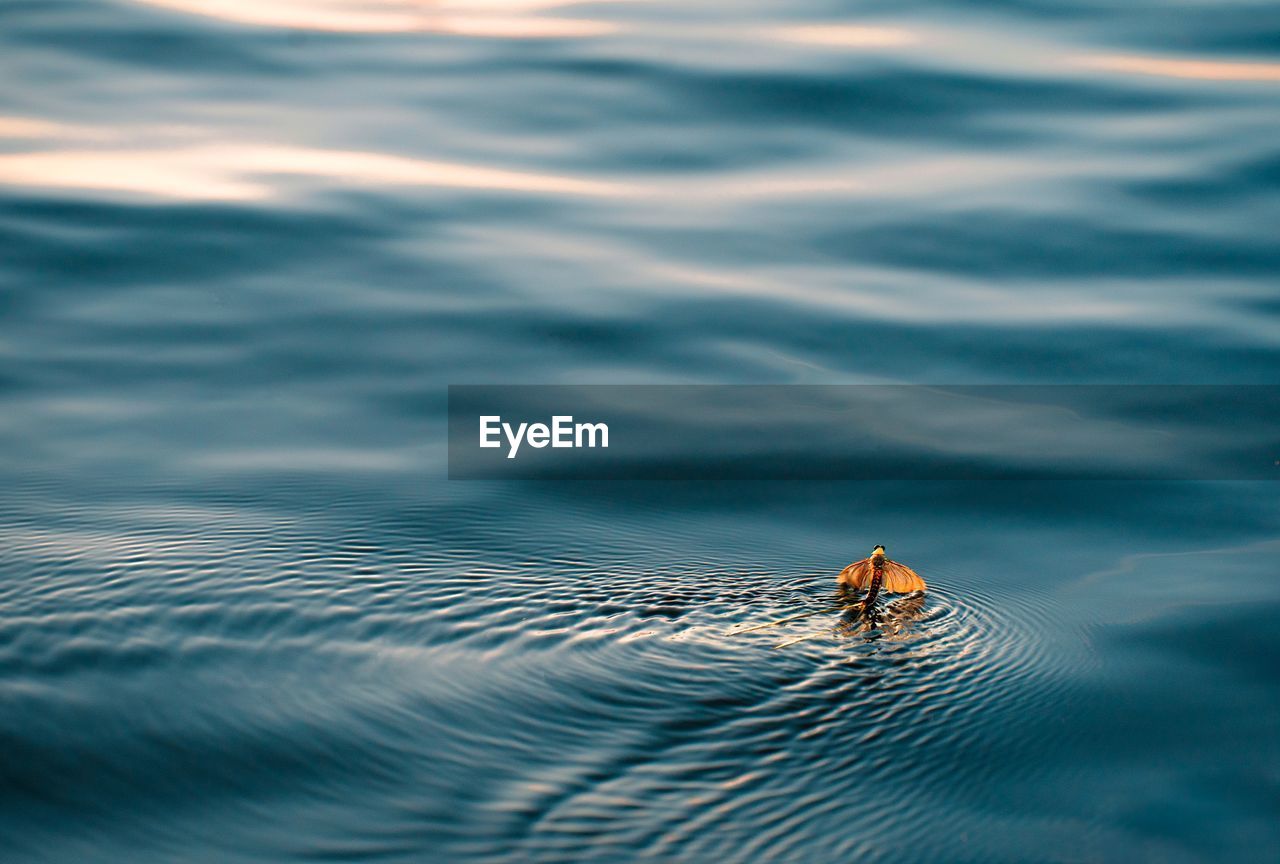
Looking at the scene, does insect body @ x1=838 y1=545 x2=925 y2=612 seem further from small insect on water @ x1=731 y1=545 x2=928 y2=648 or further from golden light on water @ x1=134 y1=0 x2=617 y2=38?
golden light on water @ x1=134 y1=0 x2=617 y2=38

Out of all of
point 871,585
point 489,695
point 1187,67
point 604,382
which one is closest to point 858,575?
point 871,585

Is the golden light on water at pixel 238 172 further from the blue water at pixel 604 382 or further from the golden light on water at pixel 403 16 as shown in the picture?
the golden light on water at pixel 403 16

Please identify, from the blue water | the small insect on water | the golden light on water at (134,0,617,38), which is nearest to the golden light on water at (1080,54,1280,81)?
the blue water

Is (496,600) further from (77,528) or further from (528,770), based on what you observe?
(77,528)

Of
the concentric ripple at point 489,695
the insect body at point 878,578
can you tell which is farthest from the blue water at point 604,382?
the insect body at point 878,578

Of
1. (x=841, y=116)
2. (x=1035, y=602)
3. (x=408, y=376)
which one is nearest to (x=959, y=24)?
(x=841, y=116)

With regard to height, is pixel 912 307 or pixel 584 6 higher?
pixel 584 6

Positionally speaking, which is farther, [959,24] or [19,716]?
[959,24]
